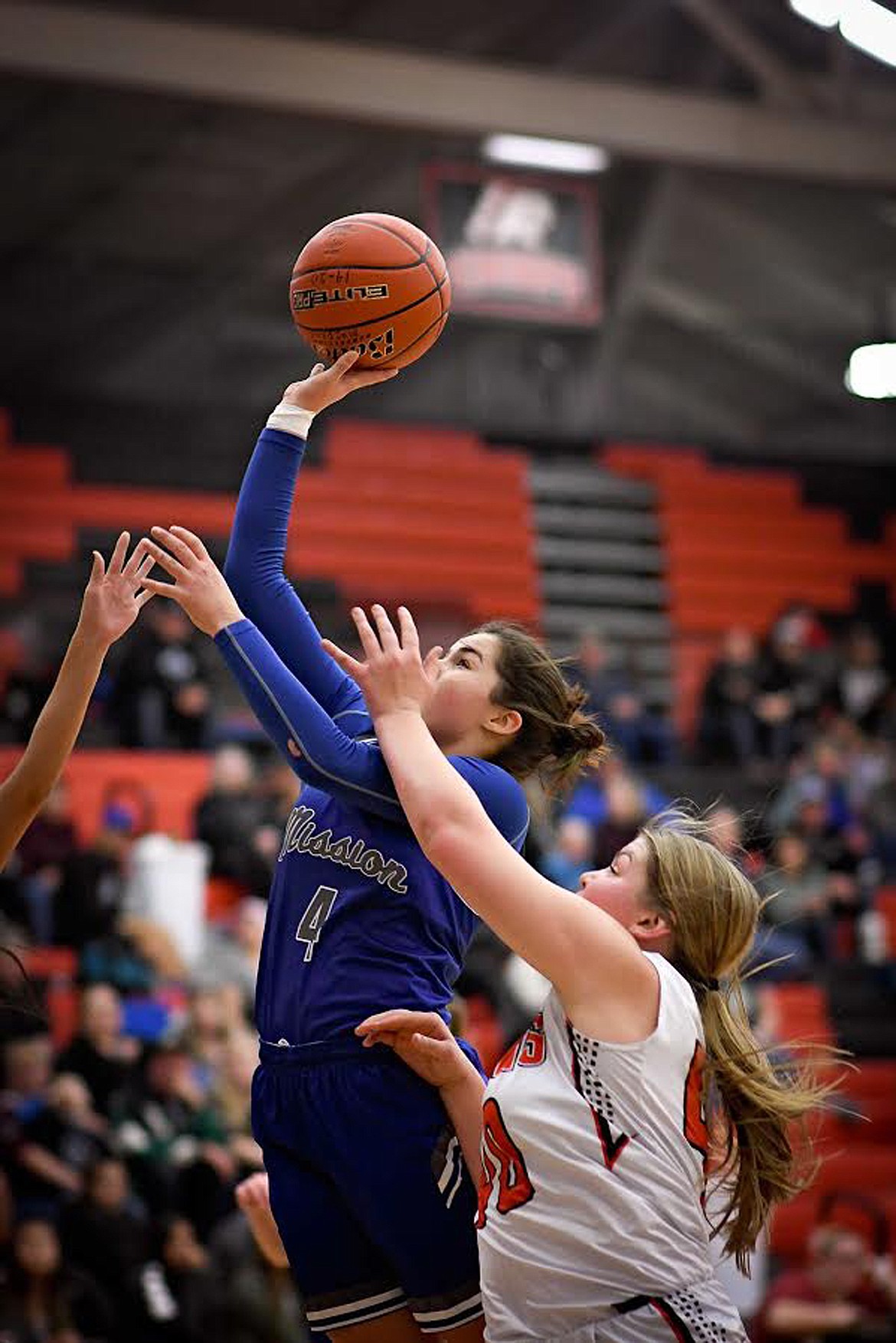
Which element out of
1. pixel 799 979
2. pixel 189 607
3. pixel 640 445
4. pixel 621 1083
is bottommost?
pixel 799 979

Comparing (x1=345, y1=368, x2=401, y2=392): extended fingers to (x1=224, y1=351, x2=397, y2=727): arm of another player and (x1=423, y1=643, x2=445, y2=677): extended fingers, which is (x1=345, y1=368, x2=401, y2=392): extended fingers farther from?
(x1=423, y1=643, x2=445, y2=677): extended fingers

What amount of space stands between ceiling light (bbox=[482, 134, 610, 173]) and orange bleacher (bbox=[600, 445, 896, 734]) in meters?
3.74

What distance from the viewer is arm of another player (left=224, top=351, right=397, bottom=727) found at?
3.54m

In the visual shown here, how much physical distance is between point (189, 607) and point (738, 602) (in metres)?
15.4

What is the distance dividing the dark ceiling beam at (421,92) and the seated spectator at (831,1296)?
313 inches

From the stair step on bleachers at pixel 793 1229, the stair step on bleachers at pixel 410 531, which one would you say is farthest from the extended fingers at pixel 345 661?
the stair step on bleachers at pixel 410 531

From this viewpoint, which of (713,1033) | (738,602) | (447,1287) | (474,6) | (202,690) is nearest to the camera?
(713,1033)

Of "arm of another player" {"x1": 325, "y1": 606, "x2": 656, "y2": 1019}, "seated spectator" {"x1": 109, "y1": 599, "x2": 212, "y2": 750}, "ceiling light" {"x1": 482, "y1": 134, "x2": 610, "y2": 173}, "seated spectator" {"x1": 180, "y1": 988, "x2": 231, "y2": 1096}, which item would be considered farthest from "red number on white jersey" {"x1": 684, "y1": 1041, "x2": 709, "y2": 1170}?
"ceiling light" {"x1": 482, "y1": 134, "x2": 610, "y2": 173}

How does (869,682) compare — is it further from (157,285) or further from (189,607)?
(189,607)

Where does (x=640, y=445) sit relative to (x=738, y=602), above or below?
above

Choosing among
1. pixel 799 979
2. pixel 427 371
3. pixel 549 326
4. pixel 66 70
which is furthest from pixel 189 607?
pixel 427 371

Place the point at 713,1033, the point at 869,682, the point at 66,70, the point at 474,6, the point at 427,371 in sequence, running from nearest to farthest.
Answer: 1. the point at 713,1033
2. the point at 66,70
3. the point at 474,6
4. the point at 869,682
5. the point at 427,371

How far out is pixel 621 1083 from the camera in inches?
112

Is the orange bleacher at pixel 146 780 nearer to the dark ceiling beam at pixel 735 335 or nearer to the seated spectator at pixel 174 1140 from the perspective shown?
the seated spectator at pixel 174 1140
